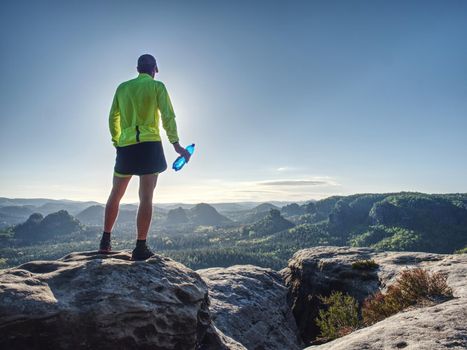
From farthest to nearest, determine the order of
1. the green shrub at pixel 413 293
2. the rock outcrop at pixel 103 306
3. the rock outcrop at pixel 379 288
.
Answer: the green shrub at pixel 413 293
the rock outcrop at pixel 379 288
the rock outcrop at pixel 103 306

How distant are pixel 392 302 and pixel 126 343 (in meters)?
9.52

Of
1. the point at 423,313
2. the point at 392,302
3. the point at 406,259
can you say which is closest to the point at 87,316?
the point at 423,313

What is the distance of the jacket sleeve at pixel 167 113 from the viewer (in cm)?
948

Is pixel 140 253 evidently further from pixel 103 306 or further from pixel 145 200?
pixel 103 306

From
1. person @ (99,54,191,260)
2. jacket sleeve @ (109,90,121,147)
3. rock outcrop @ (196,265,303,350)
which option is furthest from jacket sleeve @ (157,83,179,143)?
rock outcrop @ (196,265,303,350)

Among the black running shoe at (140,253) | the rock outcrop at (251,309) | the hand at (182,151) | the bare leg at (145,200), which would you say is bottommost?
the rock outcrop at (251,309)

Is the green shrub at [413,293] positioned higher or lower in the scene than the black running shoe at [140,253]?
lower

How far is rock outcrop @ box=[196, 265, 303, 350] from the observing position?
565 inches

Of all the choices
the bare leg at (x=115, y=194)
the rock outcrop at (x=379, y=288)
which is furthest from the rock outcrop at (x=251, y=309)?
the bare leg at (x=115, y=194)

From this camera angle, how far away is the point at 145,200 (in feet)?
30.3

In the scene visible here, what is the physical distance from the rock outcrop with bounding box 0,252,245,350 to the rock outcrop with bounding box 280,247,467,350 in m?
4.11

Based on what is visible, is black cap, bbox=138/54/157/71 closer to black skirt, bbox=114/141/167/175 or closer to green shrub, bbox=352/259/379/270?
black skirt, bbox=114/141/167/175

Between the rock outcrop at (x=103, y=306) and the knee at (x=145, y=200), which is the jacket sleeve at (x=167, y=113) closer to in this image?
the knee at (x=145, y=200)

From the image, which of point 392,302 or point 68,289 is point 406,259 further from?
point 68,289
